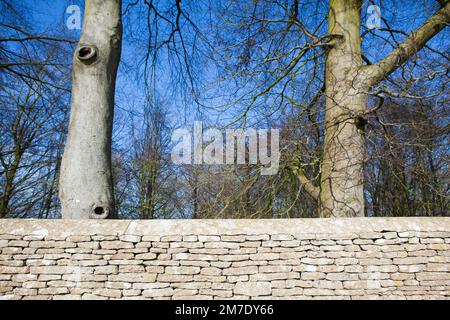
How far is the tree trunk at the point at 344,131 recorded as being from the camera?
246 inches

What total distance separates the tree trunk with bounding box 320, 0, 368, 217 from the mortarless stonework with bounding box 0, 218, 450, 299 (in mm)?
1988

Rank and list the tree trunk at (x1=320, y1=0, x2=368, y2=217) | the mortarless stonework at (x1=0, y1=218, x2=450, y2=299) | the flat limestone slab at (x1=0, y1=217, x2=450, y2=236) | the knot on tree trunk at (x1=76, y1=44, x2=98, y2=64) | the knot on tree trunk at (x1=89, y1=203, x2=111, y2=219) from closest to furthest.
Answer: the mortarless stonework at (x1=0, y1=218, x2=450, y2=299), the flat limestone slab at (x1=0, y1=217, x2=450, y2=236), the knot on tree trunk at (x1=89, y1=203, x2=111, y2=219), the knot on tree trunk at (x1=76, y1=44, x2=98, y2=64), the tree trunk at (x1=320, y1=0, x2=368, y2=217)

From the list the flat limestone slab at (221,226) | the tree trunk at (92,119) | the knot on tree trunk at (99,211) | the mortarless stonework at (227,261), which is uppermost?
the tree trunk at (92,119)

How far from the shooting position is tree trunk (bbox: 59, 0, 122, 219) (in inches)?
193

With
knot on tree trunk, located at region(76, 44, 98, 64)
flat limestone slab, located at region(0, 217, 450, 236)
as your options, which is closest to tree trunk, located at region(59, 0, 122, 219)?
knot on tree trunk, located at region(76, 44, 98, 64)

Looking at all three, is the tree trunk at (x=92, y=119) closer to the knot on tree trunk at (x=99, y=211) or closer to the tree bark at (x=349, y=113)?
the knot on tree trunk at (x=99, y=211)

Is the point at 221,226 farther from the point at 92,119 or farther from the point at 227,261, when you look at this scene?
the point at 92,119

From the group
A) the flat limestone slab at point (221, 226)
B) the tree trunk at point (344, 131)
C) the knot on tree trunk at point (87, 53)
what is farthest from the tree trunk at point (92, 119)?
the tree trunk at point (344, 131)

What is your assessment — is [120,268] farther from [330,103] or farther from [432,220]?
[330,103]

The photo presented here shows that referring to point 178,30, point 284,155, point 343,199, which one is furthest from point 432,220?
point 178,30

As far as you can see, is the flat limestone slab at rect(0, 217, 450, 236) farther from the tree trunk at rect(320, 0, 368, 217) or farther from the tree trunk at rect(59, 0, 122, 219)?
the tree trunk at rect(320, 0, 368, 217)

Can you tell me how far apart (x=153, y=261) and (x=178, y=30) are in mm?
6448

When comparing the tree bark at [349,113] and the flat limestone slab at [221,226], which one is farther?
the tree bark at [349,113]

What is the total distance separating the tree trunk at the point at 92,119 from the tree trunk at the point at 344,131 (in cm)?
367
